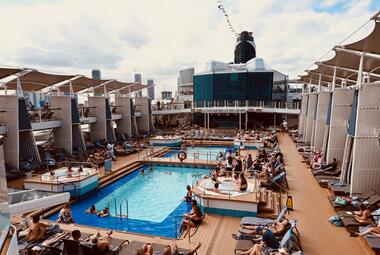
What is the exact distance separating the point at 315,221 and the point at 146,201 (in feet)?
19.0

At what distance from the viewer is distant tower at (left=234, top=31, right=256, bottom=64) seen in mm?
38594

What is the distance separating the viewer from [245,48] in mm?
38625

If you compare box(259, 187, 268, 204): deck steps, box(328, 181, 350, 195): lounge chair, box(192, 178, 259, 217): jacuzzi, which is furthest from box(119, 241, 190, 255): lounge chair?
box(328, 181, 350, 195): lounge chair

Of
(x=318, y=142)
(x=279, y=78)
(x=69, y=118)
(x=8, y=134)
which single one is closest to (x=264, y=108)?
(x=279, y=78)

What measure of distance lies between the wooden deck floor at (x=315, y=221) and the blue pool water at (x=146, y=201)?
3.42 meters

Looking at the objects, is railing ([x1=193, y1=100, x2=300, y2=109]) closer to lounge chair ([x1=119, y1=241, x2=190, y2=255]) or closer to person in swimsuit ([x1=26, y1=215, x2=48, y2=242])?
lounge chair ([x1=119, y1=241, x2=190, y2=255])

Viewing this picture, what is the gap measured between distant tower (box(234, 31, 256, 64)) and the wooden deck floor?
97.6ft

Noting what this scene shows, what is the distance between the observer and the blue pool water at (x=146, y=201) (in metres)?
8.00

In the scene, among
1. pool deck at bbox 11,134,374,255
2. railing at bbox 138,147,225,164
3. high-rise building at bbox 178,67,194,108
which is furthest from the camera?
high-rise building at bbox 178,67,194,108

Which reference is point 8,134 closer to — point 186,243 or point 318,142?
point 186,243

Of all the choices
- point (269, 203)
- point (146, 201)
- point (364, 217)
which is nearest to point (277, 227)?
point (364, 217)

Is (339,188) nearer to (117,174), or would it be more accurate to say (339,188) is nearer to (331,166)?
(331,166)

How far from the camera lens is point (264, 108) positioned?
84.3ft

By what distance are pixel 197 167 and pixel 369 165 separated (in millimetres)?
8323
